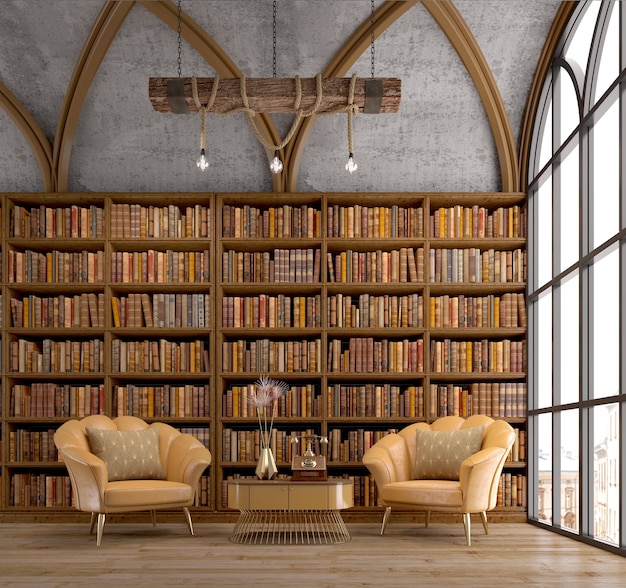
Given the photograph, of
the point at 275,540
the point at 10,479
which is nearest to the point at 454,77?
the point at 275,540

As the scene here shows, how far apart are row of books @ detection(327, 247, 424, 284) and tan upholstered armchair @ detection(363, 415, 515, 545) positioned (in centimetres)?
127

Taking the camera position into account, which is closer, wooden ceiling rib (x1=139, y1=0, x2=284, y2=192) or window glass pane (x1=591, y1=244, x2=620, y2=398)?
window glass pane (x1=591, y1=244, x2=620, y2=398)

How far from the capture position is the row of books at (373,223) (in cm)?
751

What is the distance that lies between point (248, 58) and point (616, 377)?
3.84 metres

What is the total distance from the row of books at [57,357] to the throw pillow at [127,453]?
3.15 feet

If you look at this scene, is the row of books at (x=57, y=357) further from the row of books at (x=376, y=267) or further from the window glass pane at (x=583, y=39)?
the window glass pane at (x=583, y=39)

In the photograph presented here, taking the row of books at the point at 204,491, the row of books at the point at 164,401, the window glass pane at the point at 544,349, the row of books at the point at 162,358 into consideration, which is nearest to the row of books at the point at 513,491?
the window glass pane at the point at 544,349

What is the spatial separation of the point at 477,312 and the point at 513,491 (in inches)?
60.0

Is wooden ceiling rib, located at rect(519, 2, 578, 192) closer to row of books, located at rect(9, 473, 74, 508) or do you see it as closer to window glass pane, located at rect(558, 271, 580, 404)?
window glass pane, located at rect(558, 271, 580, 404)

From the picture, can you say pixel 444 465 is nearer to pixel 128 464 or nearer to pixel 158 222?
pixel 128 464

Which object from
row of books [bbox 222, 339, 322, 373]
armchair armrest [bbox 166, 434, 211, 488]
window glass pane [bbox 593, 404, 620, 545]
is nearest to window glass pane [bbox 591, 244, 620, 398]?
window glass pane [bbox 593, 404, 620, 545]

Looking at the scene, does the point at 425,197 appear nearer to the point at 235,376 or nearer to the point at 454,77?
the point at 454,77

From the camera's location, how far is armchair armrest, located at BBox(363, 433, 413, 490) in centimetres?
655

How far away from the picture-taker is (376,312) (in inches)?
295
